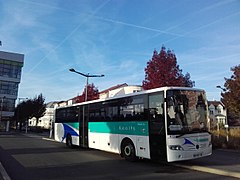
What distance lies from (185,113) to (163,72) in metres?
19.7

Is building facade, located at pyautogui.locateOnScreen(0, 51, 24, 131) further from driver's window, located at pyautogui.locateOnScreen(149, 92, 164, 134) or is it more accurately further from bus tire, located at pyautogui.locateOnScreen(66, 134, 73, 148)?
driver's window, located at pyautogui.locateOnScreen(149, 92, 164, 134)

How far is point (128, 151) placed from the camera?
13.1m

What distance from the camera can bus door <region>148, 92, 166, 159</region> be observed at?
441 inches

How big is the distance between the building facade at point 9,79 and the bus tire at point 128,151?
60.5 metres

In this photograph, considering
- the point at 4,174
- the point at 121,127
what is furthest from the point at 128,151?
the point at 4,174

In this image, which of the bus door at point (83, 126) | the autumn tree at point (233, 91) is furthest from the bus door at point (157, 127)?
the autumn tree at point (233, 91)

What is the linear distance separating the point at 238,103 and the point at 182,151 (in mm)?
18792

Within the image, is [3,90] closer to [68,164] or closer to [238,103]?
[238,103]

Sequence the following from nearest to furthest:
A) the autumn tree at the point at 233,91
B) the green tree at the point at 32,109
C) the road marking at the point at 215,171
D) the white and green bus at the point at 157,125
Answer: the road marking at the point at 215,171 < the white and green bus at the point at 157,125 < the autumn tree at the point at 233,91 < the green tree at the point at 32,109

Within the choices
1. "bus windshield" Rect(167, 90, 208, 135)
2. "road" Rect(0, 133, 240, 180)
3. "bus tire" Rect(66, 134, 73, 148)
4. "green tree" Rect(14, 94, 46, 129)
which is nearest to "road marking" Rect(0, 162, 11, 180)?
"road" Rect(0, 133, 240, 180)

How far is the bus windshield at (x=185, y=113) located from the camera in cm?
1103

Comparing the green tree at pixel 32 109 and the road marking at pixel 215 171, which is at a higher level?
the green tree at pixel 32 109

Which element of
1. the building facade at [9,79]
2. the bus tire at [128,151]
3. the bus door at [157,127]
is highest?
the building facade at [9,79]

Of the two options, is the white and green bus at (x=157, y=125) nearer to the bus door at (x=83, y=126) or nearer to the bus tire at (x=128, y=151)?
the bus tire at (x=128, y=151)
